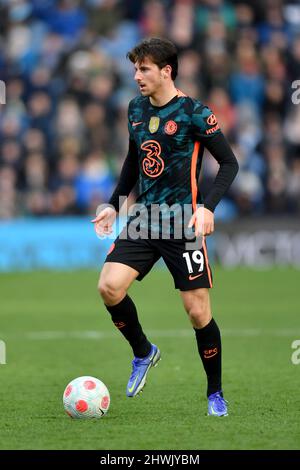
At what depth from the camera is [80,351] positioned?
9.93 metres

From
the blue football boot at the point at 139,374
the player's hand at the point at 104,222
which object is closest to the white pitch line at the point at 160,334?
the blue football boot at the point at 139,374

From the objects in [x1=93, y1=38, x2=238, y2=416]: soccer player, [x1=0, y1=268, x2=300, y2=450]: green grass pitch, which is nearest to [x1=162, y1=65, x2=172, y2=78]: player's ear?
[x1=93, y1=38, x2=238, y2=416]: soccer player

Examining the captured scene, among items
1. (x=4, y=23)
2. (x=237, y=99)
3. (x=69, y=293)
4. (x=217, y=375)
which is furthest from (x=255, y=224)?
(x=217, y=375)

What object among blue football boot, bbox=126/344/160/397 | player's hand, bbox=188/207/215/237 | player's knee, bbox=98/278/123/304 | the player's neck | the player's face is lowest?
blue football boot, bbox=126/344/160/397

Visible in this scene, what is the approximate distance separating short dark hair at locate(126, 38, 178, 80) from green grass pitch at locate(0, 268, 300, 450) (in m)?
2.18

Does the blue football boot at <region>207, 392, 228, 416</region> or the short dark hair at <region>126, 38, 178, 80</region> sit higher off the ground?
the short dark hair at <region>126, 38, 178, 80</region>

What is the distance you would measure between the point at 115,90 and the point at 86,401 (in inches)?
526

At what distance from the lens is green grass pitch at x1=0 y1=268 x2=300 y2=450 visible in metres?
5.88

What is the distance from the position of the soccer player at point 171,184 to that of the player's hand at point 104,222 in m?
0.13

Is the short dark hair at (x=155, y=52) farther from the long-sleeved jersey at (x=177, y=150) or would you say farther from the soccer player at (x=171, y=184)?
the long-sleeved jersey at (x=177, y=150)

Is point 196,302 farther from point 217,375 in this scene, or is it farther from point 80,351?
point 80,351

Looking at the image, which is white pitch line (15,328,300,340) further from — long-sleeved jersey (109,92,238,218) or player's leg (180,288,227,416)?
long-sleeved jersey (109,92,238,218)

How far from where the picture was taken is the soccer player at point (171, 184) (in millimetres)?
6594

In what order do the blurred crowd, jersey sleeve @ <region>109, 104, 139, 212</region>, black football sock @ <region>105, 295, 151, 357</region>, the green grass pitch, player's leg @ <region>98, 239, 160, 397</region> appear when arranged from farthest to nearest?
the blurred crowd
jersey sleeve @ <region>109, 104, 139, 212</region>
black football sock @ <region>105, 295, 151, 357</region>
player's leg @ <region>98, 239, 160, 397</region>
the green grass pitch
